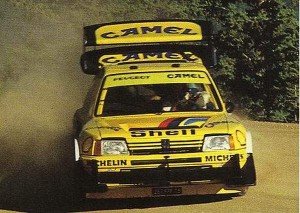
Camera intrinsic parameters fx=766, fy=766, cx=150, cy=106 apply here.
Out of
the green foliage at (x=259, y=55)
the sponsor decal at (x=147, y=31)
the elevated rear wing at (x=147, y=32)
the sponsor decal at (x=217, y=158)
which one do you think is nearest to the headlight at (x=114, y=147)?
the sponsor decal at (x=217, y=158)

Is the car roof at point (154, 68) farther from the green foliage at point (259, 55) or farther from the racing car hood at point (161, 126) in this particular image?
the green foliage at point (259, 55)

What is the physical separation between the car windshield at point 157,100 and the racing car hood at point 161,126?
0.46 metres

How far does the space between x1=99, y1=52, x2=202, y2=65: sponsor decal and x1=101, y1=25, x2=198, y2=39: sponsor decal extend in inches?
30.8

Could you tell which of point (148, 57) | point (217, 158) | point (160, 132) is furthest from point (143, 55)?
point (217, 158)

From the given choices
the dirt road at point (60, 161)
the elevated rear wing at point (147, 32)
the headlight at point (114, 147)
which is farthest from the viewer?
the elevated rear wing at point (147, 32)

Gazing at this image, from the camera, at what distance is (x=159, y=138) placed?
8.68 m

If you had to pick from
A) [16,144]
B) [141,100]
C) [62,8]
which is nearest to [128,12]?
[62,8]

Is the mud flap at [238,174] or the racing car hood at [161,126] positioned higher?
the racing car hood at [161,126]

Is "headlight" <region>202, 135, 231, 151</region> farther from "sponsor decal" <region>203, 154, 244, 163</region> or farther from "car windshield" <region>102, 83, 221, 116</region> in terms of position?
"car windshield" <region>102, 83, 221, 116</region>

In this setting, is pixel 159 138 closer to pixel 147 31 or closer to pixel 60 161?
pixel 60 161

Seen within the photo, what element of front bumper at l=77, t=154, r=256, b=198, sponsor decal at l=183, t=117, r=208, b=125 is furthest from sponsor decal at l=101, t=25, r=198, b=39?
front bumper at l=77, t=154, r=256, b=198

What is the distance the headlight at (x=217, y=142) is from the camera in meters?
8.72

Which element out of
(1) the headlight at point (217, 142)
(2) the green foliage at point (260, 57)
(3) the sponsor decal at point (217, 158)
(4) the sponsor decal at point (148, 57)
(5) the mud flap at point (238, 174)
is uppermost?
(4) the sponsor decal at point (148, 57)

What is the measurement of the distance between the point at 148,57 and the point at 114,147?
318 cm
